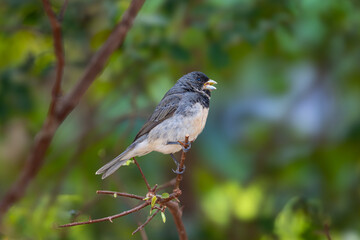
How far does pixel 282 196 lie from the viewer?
377cm

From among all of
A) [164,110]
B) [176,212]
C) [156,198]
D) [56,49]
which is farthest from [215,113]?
[156,198]

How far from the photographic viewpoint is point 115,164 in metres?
1.65

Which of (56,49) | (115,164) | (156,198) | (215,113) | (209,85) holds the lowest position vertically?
(156,198)

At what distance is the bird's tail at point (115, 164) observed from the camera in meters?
1.49

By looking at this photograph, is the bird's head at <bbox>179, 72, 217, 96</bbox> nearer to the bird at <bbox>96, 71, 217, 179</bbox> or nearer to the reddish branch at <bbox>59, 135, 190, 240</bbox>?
the bird at <bbox>96, 71, 217, 179</bbox>

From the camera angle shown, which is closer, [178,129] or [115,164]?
[115,164]

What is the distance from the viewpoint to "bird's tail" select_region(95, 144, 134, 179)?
1.49 metres

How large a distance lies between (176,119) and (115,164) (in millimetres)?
336

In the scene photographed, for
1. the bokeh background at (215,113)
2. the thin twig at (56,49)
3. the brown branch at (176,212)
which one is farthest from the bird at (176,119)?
the bokeh background at (215,113)

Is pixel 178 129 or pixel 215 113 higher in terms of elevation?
pixel 215 113

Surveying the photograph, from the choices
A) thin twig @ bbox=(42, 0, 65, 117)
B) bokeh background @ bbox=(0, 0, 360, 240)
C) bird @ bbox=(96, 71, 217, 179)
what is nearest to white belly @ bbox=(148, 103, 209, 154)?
bird @ bbox=(96, 71, 217, 179)

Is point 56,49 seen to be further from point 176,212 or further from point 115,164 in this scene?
point 176,212

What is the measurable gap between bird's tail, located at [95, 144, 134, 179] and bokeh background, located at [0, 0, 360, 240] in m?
1.09

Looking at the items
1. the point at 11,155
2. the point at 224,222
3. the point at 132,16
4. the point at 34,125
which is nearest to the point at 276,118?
the point at 224,222
